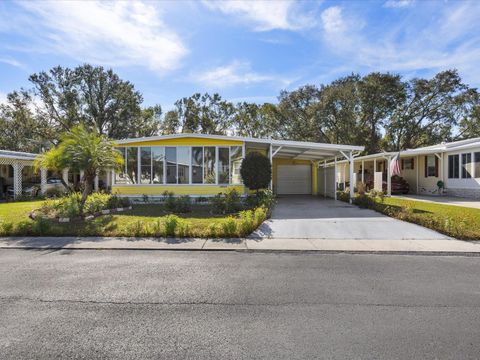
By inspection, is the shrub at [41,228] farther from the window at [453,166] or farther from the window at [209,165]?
the window at [453,166]

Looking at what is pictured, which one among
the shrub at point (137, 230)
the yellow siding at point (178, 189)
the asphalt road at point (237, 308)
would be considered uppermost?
the yellow siding at point (178, 189)

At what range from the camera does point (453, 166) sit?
18219mm

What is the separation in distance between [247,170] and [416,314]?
10.1 meters

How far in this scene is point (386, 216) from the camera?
11266 mm

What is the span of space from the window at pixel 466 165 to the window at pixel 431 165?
7.90 feet

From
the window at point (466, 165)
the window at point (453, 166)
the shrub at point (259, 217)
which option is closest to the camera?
the shrub at point (259, 217)

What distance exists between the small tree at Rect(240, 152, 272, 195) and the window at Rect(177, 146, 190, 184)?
3.29 meters

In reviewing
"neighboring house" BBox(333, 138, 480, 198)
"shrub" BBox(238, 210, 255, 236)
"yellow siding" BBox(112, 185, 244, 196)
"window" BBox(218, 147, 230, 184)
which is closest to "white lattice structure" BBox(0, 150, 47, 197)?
"yellow siding" BBox(112, 185, 244, 196)

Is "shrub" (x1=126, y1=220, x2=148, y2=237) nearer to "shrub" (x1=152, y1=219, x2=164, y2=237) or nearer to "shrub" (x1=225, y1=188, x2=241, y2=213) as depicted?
"shrub" (x1=152, y1=219, x2=164, y2=237)

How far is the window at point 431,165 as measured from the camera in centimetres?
1986

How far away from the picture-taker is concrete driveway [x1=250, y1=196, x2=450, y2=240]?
8.39m

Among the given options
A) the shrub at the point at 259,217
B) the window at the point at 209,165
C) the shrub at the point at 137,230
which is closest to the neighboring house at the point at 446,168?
the window at the point at 209,165

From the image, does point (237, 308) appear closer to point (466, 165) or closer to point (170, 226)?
point (170, 226)

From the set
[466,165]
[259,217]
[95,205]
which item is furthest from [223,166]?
[466,165]
